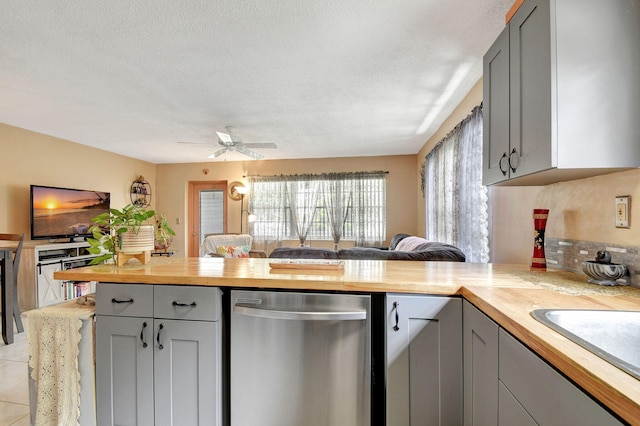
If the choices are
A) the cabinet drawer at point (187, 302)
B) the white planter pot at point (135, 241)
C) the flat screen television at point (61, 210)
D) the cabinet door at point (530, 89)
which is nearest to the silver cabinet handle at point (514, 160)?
the cabinet door at point (530, 89)

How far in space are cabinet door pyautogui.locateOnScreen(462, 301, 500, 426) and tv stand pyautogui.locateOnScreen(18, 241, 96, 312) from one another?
172 inches

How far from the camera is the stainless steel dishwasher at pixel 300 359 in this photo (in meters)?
1.28

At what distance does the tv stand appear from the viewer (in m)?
3.59

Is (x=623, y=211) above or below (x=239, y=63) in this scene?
below

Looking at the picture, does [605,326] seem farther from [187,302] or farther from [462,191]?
[462,191]

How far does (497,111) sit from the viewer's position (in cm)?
150

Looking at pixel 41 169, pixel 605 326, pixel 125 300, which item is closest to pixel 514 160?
pixel 605 326

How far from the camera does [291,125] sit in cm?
383

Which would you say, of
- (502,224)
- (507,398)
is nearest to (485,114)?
(502,224)

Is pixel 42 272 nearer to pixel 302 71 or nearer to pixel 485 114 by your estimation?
pixel 302 71

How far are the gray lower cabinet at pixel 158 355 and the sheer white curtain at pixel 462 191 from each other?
223 centimetres

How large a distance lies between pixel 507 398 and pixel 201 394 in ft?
4.14

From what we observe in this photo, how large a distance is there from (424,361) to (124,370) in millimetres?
1433

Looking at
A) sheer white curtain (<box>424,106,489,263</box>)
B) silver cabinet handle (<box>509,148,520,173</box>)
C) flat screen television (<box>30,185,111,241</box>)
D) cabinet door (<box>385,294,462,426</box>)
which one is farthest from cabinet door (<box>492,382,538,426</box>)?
flat screen television (<box>30,185,111,241</box>)
